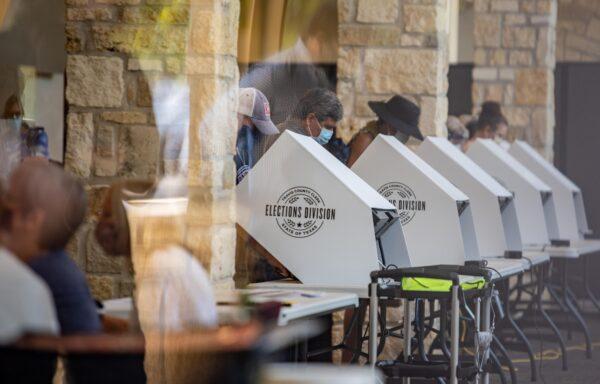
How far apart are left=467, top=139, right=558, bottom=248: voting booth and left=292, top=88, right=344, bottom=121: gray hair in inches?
86.3

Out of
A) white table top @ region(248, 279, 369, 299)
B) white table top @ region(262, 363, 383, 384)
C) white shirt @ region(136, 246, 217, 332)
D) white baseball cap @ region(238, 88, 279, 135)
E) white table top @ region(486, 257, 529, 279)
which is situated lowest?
white table top @ region(248, 279, 369, 299)

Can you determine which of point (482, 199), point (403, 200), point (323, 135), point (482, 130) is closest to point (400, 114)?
point (482, 199)

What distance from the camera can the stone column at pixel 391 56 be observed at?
27.1 feet

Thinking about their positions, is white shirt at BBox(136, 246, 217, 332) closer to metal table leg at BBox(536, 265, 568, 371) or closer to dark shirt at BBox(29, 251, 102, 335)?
dark shirt at BBox(29, 251, 102, 335)

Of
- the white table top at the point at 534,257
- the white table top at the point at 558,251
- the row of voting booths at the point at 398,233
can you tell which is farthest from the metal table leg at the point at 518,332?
the white table top at the point at 558,251

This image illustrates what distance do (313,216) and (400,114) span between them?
1921mm

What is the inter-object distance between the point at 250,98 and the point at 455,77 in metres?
7.22

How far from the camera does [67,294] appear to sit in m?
3.06

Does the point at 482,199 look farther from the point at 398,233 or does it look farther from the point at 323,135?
the point at 398,233

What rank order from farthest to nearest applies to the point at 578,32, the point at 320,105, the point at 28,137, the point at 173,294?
the point at 578,32 < the point at 320,105 < the point at 28,137 < the point at 173,294

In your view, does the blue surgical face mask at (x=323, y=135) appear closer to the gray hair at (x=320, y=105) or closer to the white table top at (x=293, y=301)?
the gray hair at (x=320, y=105)

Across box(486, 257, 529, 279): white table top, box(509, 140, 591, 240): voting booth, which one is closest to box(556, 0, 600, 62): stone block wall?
box(509, 140, 591, 240): voting booth

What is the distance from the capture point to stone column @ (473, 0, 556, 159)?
40.8ft

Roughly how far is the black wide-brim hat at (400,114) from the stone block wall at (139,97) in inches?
67.2
